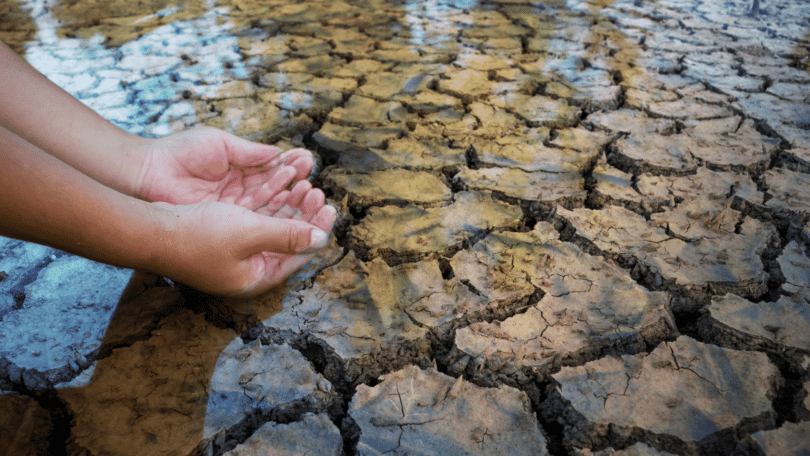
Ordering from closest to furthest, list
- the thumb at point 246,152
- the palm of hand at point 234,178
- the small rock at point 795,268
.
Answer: the small rock at point 795,268, the palm of hand at point 234,178, the thumb at point 246,152

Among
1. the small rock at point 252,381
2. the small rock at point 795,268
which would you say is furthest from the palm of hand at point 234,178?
the small rock at point 795,268

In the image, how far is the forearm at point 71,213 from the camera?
0.81 m

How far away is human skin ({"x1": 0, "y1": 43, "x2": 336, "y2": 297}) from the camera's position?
85 cm

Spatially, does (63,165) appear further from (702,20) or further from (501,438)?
(702,20)

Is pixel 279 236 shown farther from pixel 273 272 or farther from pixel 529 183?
pixel 529 183

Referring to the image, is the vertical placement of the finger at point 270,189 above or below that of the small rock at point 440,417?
above

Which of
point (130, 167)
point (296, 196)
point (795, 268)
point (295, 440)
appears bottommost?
point (295, 440)

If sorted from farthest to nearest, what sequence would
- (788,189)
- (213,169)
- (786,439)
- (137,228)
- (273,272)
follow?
(788,189) < (213,169) < (273,272) < (137,228) < (786,439)

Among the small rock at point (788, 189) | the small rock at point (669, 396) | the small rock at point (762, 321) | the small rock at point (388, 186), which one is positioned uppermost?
the small rock at point (788, 189)

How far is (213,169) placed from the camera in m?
1.38

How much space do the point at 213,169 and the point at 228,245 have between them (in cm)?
47

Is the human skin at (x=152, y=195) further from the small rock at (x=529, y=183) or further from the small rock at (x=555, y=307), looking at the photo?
the small rock at (x=529, y=183)

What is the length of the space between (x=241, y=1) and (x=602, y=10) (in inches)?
118

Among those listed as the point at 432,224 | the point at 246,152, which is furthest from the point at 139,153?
the point at 432,224
